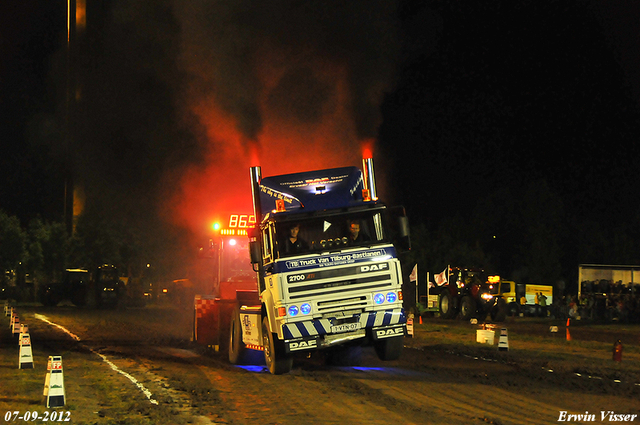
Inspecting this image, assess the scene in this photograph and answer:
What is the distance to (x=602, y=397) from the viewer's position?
1132 cm

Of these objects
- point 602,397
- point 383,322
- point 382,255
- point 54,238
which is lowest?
point 602,397

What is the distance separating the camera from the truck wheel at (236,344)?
15.2m

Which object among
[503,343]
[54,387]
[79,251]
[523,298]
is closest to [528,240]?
[523,298]

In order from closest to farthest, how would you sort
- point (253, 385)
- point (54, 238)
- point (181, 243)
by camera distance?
point (253, 385) → point (54, 238) → point (181, 243)

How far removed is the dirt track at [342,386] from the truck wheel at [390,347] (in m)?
0.32

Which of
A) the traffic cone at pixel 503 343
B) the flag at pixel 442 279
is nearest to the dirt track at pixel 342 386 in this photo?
the traffic cone at pixel 503 343

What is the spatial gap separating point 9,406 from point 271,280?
4568 millimetres

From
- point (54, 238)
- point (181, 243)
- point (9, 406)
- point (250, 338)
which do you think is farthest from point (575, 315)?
point (181, 243)

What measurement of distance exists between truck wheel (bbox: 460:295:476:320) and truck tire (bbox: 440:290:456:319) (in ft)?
3.77

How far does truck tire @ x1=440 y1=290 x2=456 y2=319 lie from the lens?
1339 inches

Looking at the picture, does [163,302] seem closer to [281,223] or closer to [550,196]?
[550,196]

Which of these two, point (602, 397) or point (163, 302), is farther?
point (163, 302)

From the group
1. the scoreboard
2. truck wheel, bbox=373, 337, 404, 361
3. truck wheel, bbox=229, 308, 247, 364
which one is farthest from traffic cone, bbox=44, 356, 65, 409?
the scoreboard

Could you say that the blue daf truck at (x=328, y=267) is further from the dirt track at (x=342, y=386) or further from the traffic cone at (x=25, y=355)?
the traffic cone at (x=25, y=355)
